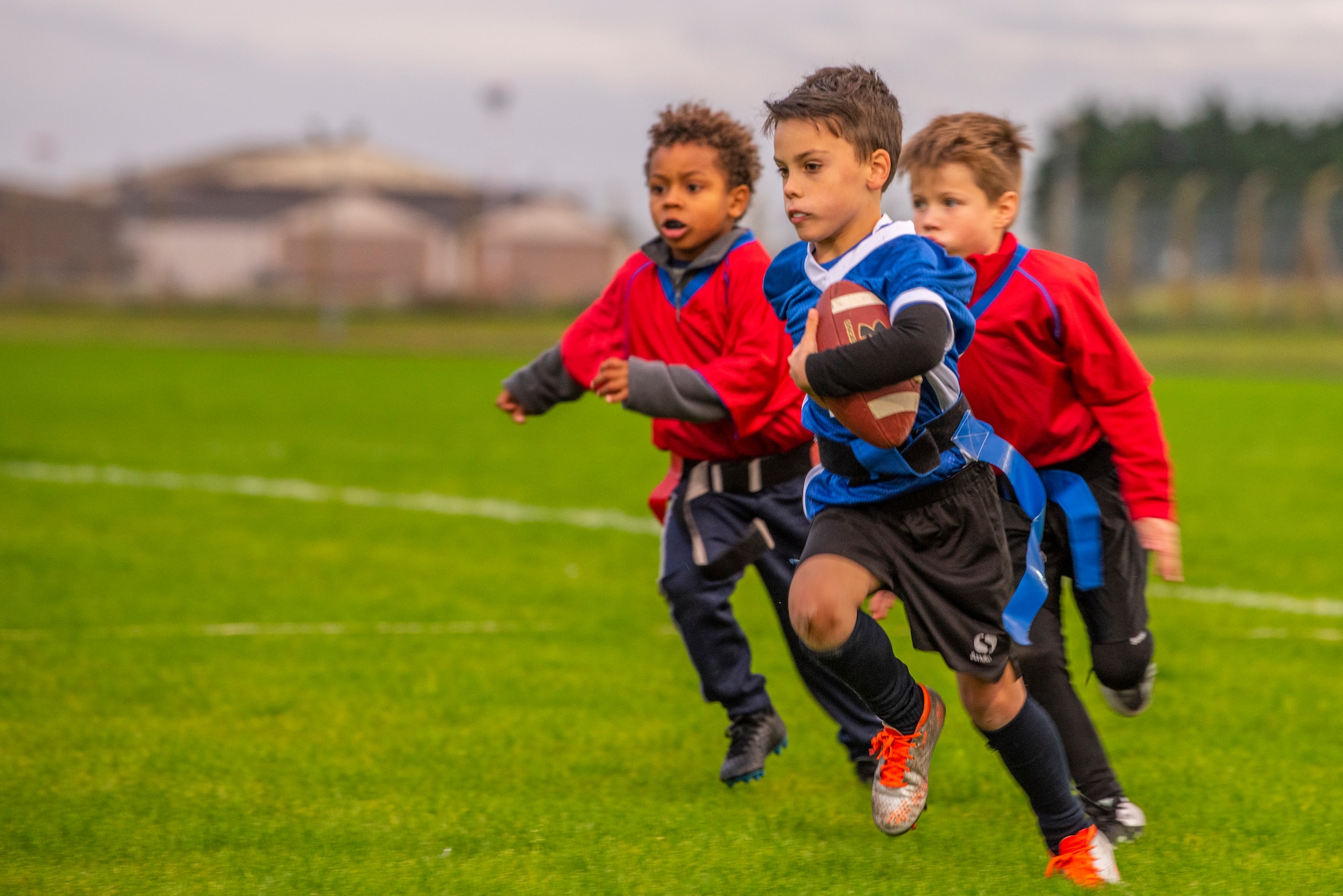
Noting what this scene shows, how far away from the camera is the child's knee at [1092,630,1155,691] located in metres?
3.65

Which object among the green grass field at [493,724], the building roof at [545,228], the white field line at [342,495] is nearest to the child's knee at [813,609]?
the green grass field at [493,724]

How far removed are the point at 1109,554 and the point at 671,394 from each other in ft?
3.67

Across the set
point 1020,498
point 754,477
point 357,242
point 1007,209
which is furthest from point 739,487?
point 357,242

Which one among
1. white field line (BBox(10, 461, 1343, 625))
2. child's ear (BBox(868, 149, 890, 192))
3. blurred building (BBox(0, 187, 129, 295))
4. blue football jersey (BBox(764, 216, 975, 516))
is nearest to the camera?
blue football jersey (BBox(764, 216, 975, 516))

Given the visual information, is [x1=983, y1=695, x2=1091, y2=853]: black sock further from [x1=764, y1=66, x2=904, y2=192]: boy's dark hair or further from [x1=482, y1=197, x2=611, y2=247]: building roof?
[x1=482, y1=197, x2=611, y2=247]: building roof

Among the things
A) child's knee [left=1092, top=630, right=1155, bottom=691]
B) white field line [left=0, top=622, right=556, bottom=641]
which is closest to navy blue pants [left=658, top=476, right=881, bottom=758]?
child's knee [left=1092, top=630, right=1155, bottom=691]

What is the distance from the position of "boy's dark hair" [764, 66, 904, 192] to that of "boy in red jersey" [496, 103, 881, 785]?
2.72ft

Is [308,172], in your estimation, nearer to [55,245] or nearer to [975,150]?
[55,245]

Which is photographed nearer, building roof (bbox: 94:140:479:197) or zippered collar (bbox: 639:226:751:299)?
zippered collar (bbox: 639:226:751:299)

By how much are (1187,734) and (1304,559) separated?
3365mm

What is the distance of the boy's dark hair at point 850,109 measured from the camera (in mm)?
3141

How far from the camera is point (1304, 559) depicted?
7586mm

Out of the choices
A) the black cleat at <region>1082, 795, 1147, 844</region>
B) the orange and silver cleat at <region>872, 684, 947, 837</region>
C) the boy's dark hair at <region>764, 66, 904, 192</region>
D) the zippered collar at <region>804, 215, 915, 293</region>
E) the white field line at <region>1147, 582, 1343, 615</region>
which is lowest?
the white field line at <region>1147, 582, 1343, 615</region>

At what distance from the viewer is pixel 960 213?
11.7ft
